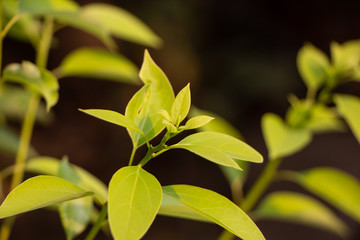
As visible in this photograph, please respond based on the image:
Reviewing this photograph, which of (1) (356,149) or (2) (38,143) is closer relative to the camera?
(2) (38,143)

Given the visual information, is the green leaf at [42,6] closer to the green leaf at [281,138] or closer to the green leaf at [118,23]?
the green leaf at [118,23]

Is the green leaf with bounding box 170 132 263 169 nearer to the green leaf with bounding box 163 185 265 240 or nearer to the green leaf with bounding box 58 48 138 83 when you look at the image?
the green leaf with bounding box 163 185 265 240

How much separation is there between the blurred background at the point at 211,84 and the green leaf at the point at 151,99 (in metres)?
2.60

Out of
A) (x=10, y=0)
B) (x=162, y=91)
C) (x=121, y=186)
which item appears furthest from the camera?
(x=10, y=0)

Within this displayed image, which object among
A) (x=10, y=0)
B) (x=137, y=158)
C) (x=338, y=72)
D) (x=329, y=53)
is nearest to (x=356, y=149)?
(x=329, y=53)

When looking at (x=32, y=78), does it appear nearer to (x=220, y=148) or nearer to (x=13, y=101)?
(x=220, y=148)

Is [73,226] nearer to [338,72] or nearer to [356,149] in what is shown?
[338,72]

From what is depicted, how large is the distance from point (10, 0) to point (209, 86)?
2.95m

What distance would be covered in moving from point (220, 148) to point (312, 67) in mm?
605

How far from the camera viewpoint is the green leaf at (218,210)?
0.47m

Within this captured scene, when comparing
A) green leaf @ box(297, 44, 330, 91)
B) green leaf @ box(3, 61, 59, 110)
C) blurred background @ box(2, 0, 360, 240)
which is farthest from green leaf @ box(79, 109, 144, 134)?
blurred background @ box(2, 0, 360, 240)

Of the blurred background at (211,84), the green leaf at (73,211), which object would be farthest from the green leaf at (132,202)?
the blurred background at (211,84)

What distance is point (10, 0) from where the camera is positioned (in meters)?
0.83

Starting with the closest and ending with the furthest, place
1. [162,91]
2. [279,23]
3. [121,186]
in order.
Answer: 1. [121,186]
2. [162,91]
3. [279,23]
